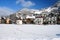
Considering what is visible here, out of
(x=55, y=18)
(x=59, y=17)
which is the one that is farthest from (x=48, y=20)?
(x=59, y=17)

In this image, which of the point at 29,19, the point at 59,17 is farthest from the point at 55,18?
the point at 29,19

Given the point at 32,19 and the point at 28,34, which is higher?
the point at 32,19

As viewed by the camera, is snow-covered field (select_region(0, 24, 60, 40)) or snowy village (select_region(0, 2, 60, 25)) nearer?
snow-covered field (select_region(0, 24, 60, 40))

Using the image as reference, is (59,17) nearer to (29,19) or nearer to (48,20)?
(48,20)

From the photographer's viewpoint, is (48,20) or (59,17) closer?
(48,20)

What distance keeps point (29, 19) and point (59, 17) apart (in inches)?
25.6

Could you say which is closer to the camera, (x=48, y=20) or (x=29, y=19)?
(x=48, y=20)

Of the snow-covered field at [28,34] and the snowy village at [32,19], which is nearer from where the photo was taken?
the snow-covered field at [28,34]

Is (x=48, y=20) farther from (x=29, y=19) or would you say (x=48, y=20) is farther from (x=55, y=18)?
(x=29, y=19)

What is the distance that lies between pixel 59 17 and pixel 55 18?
154 mm

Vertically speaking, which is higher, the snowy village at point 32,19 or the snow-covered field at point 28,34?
the snowy village at point 32,19

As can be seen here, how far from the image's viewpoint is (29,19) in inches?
85.7

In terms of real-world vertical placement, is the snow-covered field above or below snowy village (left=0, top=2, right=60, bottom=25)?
below

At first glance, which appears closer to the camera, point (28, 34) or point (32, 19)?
point (28, 34)
